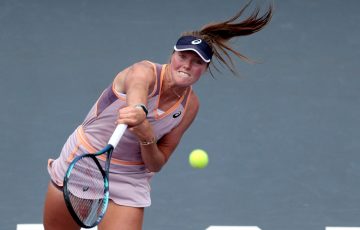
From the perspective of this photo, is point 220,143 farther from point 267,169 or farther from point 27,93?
point 27,93

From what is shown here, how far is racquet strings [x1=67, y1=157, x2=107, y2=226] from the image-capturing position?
4.71m

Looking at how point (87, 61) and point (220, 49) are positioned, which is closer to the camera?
point (220, 49)

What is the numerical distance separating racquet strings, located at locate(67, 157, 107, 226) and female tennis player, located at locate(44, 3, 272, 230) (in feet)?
0.42

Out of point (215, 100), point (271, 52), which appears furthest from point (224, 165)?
point (271, 52)

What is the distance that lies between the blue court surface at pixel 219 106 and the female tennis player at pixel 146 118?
1639 millimetres

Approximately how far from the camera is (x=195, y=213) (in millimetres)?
6715

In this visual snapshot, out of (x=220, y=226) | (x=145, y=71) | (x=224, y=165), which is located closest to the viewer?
(x=145, y=71)

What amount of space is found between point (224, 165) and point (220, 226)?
59 cm

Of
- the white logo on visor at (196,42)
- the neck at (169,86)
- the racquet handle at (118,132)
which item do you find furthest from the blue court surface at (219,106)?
the racquet handle at (118,132)

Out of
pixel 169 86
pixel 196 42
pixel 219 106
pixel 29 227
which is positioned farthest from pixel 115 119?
pixel 219 106

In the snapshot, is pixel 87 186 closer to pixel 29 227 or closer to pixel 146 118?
pixel 146 118

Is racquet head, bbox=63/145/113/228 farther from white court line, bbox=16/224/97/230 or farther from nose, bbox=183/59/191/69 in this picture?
white court line, bbox=16/224/97/230

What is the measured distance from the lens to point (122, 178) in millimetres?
4945

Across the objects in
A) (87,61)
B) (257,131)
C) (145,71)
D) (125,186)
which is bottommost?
(125,186)
